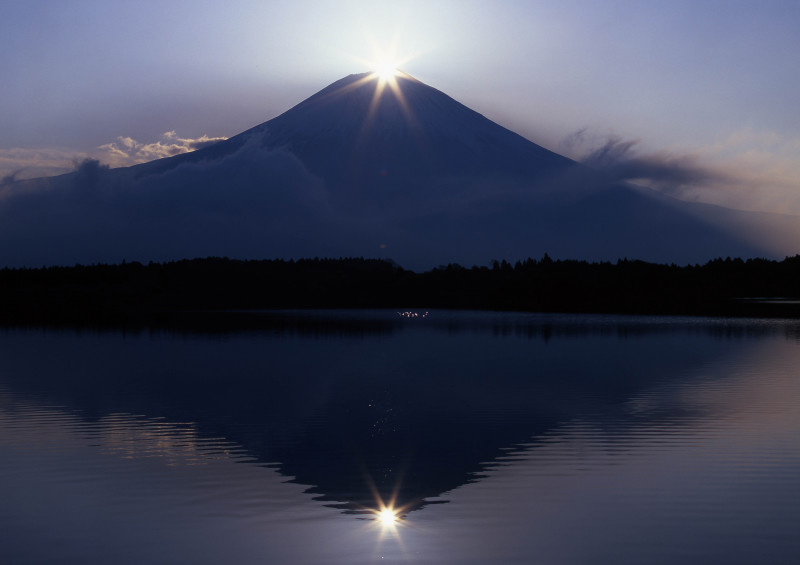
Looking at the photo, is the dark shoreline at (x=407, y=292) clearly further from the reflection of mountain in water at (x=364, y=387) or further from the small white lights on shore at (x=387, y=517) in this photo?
the small white lights on shore at (x=387, y=517)

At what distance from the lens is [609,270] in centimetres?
19000

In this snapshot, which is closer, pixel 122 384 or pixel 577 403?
pixel 577 403

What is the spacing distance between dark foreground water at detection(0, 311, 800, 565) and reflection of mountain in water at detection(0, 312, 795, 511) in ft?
0.40

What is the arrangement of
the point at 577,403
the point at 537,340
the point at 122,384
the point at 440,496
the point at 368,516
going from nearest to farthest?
the point at 368,516 → the point at 440,496 → the point at 577,403 → the point at 122,384 → the point at 537,340

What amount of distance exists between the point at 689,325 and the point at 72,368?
5352cm

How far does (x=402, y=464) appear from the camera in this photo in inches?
683

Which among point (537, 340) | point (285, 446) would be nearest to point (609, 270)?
point (537, 340)

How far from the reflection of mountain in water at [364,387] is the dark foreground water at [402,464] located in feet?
0.40

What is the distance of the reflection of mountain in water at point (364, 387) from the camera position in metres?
18.0

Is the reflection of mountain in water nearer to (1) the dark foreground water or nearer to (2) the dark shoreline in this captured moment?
(1) the dark foreground water

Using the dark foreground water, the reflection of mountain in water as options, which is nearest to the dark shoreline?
the reflection of mountain in water

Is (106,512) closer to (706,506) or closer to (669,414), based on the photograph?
(706,506)

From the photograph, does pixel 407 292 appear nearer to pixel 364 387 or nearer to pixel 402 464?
pixel 364 387

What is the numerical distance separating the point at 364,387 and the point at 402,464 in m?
13.7
